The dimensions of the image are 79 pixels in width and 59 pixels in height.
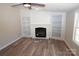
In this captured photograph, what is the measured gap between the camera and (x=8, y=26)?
12.2 feet

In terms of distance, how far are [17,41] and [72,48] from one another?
2.09 metres

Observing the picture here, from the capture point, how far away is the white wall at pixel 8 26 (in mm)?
3486

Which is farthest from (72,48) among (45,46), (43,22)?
(43,22)

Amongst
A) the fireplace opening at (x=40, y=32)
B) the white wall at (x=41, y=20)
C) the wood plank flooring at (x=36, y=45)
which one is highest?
the white wall at (x=41, y=20)

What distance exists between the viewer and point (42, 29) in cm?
393

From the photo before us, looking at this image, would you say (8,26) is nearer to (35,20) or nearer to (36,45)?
(35,20)

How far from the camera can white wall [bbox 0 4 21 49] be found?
3486 millimetres

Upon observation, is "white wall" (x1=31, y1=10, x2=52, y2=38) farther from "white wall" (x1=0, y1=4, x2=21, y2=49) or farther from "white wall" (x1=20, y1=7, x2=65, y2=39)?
"white wall" (x1=0, y1=4, x2=21, y2=49)

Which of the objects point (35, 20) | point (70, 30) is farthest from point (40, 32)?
point (70, 30)

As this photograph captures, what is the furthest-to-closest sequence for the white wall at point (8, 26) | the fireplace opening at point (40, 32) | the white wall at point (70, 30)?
the fireplace opening at point (40, 32), the white wall at point (8, 26), the white wall at point (70, 30)

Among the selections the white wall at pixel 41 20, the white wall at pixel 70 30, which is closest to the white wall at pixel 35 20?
the white wall at pixel 41 20

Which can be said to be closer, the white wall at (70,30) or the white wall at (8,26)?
the white wall at (70,30)

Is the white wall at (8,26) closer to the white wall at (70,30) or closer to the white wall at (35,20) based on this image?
the white wall at (35,20)

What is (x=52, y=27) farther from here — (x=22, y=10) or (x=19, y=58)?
(x=19, y=58)
